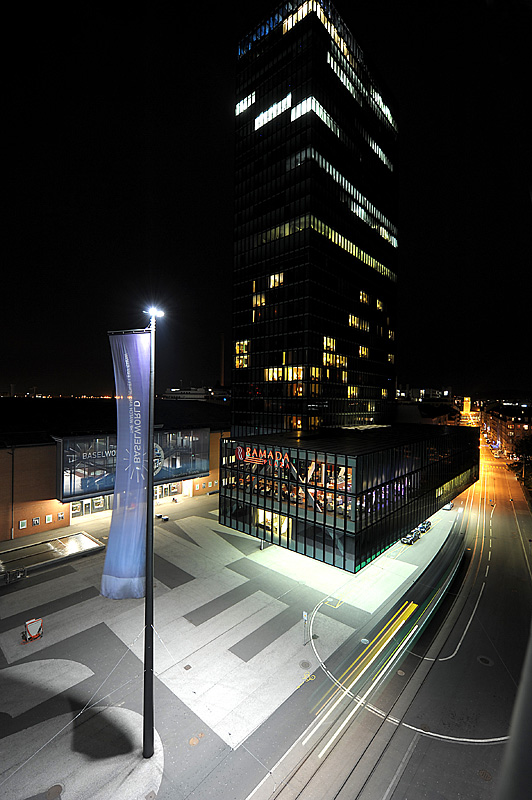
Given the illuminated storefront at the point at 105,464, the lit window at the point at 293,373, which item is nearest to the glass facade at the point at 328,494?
the illuminated storefront at the point at 105,464

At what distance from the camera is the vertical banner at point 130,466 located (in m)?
21.1

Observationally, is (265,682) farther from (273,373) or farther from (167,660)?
(273,373)

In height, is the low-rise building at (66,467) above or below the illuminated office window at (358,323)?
below

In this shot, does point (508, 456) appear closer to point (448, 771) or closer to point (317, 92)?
point (317, 92)

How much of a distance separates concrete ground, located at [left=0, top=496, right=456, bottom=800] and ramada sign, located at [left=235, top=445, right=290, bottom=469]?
30.6 ft

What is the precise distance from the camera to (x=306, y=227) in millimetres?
62781

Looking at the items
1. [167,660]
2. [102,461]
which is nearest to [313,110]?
[102,461]

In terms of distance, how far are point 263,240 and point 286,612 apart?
6327 cm

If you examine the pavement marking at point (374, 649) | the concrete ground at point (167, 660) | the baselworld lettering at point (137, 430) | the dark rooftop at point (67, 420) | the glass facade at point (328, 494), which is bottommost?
the pavement marking at point (374, 649)

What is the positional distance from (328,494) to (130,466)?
1638 cm

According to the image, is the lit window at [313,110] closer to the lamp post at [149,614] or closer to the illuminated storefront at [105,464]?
the illuminated storefront at [105,464]

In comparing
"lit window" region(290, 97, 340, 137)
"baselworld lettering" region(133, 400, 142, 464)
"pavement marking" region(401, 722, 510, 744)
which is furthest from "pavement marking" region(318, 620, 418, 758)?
"lit window" region(290, 97, 340, 137)

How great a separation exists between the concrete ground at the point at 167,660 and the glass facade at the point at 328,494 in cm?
316

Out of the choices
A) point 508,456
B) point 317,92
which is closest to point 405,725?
point 317,92
